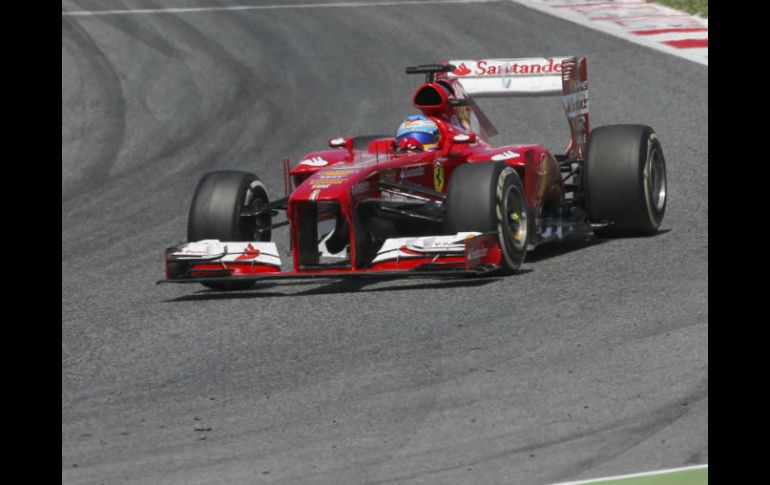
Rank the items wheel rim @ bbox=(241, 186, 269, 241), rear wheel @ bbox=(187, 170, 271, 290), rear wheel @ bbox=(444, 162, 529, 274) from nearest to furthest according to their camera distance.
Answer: rear wheel @ bbox=(444, 162, 529, 274) < rear wheel @ bbox=(187, 170, 271, 290) < wheel rim @ bbox=(241, 186, 269, 241)

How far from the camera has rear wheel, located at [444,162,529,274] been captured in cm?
961

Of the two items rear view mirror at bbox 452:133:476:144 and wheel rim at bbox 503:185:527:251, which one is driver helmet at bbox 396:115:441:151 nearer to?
rear view mirror at bbox 452:133:476:144

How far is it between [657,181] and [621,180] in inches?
25.3

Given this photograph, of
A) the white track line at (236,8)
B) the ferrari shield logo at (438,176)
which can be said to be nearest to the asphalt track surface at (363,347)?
the ferrari shield logo at (438,176)

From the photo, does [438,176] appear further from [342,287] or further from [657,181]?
[657,181]

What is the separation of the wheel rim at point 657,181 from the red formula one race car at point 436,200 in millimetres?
11

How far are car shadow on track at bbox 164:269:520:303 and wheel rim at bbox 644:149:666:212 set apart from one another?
5.70 feet

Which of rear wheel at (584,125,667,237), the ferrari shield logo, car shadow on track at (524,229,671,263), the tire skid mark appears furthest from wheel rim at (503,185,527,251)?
the tire skid mark

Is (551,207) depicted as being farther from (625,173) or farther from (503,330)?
(503,330)

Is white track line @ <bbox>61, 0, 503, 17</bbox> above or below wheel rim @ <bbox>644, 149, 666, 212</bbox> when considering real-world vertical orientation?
above

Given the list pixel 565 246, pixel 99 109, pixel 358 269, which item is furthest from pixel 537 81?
pixel 99 109
